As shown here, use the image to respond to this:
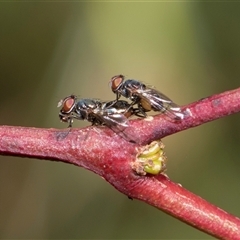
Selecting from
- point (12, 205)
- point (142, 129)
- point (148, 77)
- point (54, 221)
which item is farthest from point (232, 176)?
point (142, 129)

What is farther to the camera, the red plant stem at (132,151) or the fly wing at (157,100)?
the fly wing at (157,100)

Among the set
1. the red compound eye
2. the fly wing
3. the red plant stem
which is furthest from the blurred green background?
the red plant stem

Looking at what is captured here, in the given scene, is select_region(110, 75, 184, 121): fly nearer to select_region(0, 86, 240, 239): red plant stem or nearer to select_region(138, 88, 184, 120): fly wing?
select_region(138, 88, 184, 120): fly wing

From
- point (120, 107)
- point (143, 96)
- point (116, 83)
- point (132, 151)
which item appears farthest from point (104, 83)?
point (132, 151)

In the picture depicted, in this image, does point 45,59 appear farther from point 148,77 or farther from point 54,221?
point 54,221

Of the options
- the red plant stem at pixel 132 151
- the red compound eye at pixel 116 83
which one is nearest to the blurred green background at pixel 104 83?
the red compound eye at pixel 116 83

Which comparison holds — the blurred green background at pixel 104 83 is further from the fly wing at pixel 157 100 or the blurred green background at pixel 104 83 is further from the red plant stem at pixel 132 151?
the red plant stem at pixel 132 151
